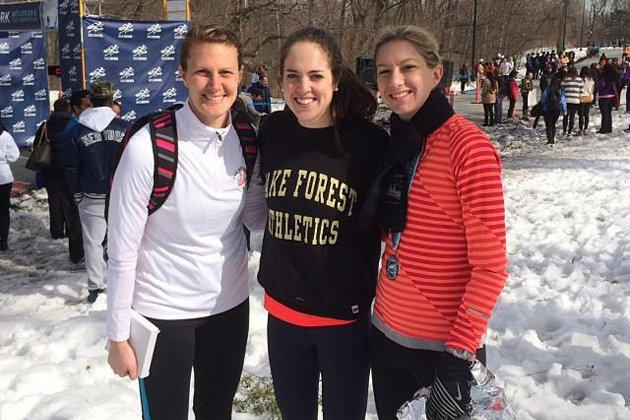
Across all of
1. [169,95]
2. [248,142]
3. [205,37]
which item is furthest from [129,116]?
[205,37]

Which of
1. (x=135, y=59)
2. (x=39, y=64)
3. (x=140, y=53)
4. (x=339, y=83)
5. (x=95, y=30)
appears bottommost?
(x=339, y=83)

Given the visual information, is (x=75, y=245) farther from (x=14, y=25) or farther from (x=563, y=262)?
(x=14, y=25)

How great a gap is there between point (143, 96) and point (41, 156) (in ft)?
14.4

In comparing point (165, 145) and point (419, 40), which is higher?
point (419, 40)

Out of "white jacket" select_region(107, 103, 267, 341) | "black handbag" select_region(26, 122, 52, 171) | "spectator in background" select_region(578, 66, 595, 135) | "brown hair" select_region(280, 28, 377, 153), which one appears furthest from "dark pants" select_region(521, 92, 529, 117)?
"white jacket" select_region(107, 103, 267, 341)

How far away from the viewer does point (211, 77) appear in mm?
2209

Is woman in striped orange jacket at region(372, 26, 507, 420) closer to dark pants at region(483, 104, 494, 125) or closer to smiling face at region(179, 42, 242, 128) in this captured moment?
smiling face at region(179, 42, 242, 128)

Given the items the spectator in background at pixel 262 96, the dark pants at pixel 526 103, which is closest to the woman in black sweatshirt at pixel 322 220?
the spectator in background at pixel 262 96

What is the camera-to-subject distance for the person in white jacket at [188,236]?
2.17 metres

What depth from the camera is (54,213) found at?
26.3 ft

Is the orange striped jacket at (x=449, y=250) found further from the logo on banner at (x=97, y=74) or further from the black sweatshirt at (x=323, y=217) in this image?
the logo on banner at (x=97, y=74)

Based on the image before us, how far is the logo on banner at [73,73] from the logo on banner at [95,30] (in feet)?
2.30

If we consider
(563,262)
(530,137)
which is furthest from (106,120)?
(530,137)

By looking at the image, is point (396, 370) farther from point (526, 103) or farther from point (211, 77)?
point (526, 103)
